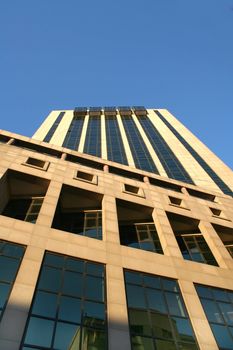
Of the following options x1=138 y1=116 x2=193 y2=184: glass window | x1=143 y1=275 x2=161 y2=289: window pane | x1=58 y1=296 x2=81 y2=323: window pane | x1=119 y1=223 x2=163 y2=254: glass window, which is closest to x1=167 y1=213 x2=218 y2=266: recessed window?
x1=119 y1=223 x2=163 y2=254: glass window

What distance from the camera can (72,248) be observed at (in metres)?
16.3

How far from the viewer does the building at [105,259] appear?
1267 cm

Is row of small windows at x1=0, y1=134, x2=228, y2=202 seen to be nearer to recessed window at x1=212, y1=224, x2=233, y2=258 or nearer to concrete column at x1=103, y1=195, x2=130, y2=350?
recessed window at x1=212, y1=224, x2=233, y2=258

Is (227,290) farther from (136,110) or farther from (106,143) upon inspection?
(136,110)

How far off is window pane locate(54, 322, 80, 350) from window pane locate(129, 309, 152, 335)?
2.51 metres

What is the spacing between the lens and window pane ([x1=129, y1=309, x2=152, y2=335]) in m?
13.4

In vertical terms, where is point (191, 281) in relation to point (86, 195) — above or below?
below

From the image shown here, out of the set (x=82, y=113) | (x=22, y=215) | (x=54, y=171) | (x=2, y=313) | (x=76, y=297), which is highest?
(x=82, y=113)

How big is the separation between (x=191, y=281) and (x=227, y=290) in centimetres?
228

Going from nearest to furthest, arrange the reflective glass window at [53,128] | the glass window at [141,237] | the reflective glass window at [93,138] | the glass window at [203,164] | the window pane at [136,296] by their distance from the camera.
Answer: the window pane at [136,296], the glass window at [141,237], the glass window at [203,164], the reflective glass window at [93,138], the reflective glass window at [53,128]

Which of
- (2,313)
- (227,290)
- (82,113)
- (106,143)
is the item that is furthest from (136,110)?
(2,313)

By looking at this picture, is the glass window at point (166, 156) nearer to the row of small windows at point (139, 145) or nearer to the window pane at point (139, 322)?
the row of small windows at point (139, 145)

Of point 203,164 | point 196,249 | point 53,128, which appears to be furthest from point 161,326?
point 53,128

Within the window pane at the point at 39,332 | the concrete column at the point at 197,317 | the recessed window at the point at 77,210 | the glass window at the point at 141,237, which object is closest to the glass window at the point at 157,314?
the concrete column at the point at 197,317
